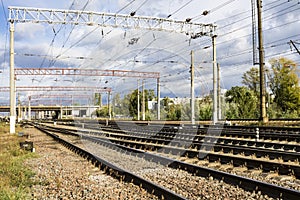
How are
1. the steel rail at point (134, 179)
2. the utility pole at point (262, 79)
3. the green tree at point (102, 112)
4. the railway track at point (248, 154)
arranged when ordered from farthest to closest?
the green tree at point (102, 112), the utility pole at point (262, 79), the railway track at point (248, 154), the steel rail at point (134, 179)

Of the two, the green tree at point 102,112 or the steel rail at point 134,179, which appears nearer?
the steel rail at point 134,179

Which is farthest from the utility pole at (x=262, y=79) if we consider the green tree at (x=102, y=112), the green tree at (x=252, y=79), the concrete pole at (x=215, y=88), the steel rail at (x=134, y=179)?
the green tree at (x=102, y=112)

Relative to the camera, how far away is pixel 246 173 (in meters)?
10.2

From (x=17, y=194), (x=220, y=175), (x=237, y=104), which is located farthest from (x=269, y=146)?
(x=237, y=104)

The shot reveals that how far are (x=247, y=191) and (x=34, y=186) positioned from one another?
537 centimetres

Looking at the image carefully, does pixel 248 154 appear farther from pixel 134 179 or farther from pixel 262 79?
pixel 262 79

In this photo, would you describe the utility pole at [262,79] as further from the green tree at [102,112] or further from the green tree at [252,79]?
the green tree at [102,112]

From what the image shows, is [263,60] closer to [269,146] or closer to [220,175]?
[269,146]

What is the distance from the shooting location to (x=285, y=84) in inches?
2376

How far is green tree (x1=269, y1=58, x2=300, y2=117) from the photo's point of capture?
5797 cm

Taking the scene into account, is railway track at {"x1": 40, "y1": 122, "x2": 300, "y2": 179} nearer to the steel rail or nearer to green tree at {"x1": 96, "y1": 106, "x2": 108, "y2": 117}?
the steel rail

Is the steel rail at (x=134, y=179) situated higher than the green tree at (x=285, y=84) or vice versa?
the green tree at (x=285, y=84)

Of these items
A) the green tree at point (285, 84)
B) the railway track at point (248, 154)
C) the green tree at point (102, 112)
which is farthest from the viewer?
the green tree at point (102, 112)

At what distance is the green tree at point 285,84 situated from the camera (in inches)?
2282
